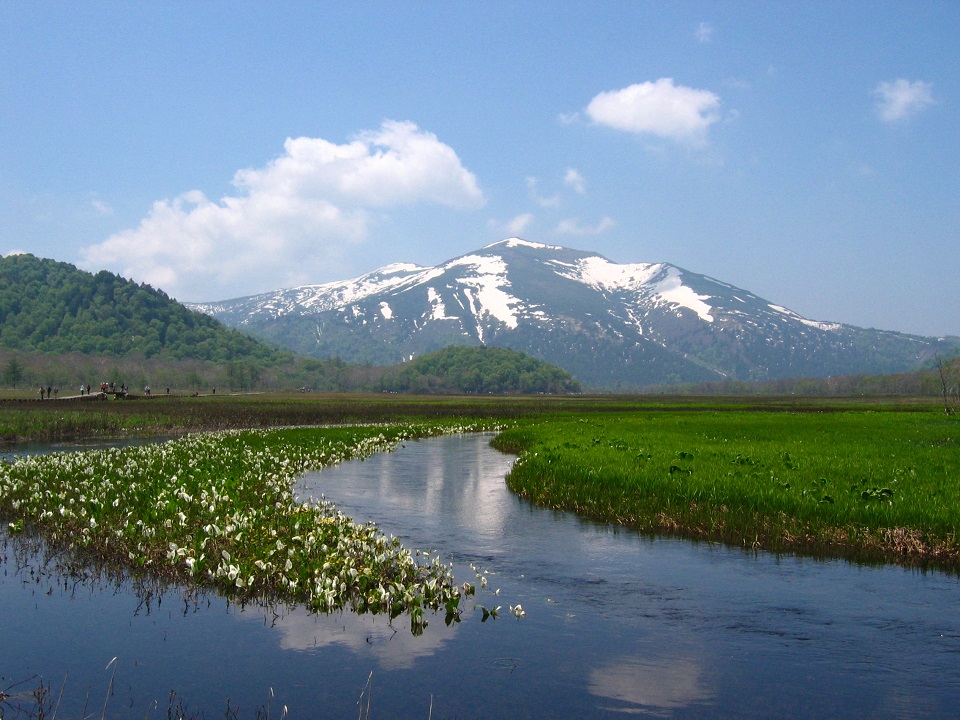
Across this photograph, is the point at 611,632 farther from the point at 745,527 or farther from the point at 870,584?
the point at 745,527

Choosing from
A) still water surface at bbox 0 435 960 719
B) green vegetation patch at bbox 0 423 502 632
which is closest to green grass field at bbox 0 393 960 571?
still water surface at bbox 0 435 960 719

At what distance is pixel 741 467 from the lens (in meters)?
33.9

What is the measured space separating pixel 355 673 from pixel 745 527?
15460 mm

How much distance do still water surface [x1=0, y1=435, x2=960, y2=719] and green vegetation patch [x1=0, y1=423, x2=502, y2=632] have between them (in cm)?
83

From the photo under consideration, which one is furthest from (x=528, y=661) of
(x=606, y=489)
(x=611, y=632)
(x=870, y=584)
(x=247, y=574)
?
(x=606, y=489)

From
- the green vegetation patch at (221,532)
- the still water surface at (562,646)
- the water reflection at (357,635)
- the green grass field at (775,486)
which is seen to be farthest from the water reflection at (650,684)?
the green grass field at (775,486)

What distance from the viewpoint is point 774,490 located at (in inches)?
1069

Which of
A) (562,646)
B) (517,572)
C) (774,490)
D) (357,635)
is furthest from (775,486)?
(357,635)

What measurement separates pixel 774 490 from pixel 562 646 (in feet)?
47.0

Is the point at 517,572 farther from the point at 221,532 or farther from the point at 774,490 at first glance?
the point at 774,490

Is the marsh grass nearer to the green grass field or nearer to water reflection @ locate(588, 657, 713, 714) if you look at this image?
the green grass field

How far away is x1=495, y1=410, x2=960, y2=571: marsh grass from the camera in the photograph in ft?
76.9

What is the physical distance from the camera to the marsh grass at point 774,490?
23.4 m

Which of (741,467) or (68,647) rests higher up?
(741,467)
